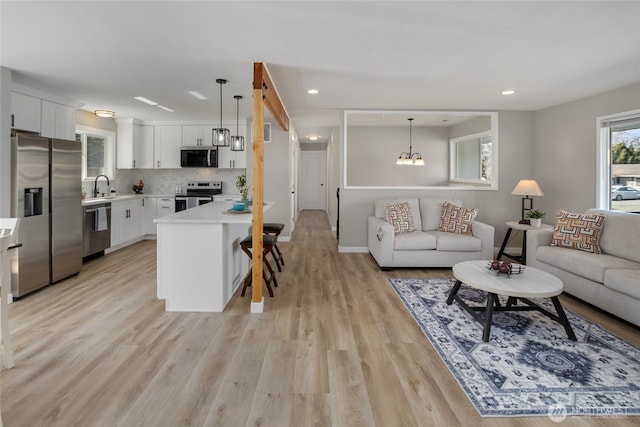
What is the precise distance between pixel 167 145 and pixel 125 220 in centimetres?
173

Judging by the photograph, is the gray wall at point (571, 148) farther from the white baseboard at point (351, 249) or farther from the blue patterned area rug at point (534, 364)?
the white baseboard at point (351, 249)

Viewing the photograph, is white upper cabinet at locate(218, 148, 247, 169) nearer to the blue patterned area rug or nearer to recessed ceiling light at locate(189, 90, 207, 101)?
recessed ceiling light at locate(189, 90, 207, 101)

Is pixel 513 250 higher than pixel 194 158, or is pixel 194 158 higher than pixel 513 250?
pixel 194 158

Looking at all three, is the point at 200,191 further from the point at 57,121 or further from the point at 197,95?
the point at 57,121

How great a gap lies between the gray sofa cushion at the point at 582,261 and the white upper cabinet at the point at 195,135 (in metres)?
5.98

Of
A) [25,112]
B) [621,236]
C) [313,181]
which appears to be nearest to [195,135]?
[25,112]

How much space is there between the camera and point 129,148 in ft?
22.7

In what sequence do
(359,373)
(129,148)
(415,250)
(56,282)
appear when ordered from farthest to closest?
1. (129,148)
2. (415,250)
3. (56,282)
4. (359,373)

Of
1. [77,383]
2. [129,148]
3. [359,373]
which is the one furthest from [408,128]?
[77,383]

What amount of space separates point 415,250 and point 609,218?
2125mm

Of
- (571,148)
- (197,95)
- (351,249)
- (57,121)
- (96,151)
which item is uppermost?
(197,95)

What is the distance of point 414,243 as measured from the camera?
487 cm

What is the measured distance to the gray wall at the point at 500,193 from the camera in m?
5.96

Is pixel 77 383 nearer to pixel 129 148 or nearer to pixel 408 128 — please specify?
pixel 129 148
